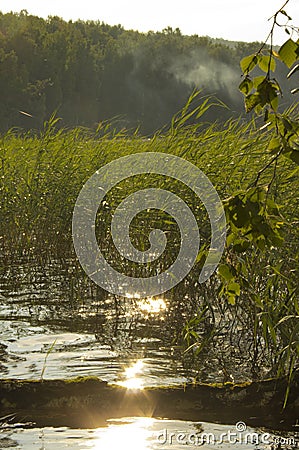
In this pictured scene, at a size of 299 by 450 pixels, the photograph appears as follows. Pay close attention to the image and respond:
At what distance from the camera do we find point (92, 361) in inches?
212

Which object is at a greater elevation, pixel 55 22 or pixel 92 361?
pixel 55 22

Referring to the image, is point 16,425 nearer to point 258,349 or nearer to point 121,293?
point 258,349

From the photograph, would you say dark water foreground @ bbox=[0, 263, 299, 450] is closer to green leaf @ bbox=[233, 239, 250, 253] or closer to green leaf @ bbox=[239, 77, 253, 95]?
green leaf @ bbox=[233, 239, 250, 253]

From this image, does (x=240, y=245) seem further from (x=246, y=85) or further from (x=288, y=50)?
(x=288, y=50)

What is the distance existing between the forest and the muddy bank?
29760 mm

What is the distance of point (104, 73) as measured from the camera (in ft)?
167

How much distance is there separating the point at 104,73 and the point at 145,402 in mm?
48521

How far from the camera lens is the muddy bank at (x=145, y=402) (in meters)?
3.67

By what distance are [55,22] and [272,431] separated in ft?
178

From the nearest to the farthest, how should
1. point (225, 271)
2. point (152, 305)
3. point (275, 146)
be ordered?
point (275, 146) < point (225, 271) < point (152, 305)

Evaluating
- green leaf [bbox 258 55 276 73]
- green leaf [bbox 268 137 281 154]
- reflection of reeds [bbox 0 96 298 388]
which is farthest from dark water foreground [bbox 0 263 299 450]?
green leaf [bbox 258 55 276 73]

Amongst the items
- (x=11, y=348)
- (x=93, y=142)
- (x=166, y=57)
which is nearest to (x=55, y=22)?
(x=166, y=57)

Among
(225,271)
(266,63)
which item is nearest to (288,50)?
(266,63)

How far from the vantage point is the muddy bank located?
145 inches
